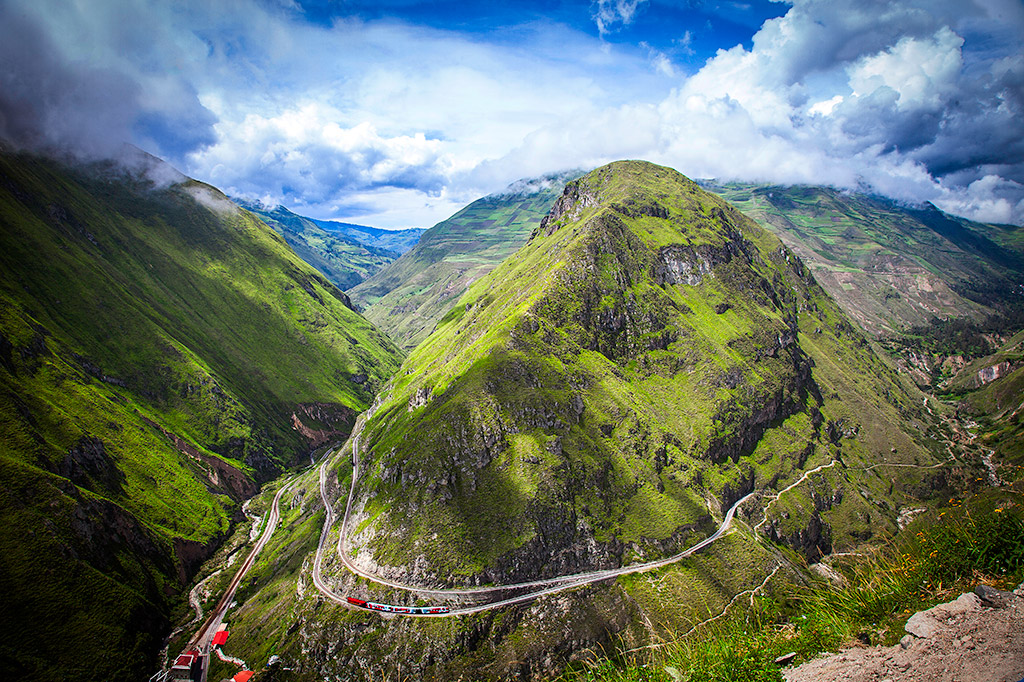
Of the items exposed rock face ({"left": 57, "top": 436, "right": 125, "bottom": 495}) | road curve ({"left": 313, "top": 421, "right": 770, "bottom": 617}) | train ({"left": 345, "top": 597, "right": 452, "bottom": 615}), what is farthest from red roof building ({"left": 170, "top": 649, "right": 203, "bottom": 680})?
exposed rock face ({"left": 57, "top": 436, "right": 125, "bottom": 495})

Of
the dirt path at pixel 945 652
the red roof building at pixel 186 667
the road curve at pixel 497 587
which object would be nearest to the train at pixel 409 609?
the road curve at pixel 497 587

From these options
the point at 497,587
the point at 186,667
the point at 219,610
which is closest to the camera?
the point at 186,667

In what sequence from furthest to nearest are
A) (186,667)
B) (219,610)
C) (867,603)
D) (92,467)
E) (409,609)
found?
(92,467)
(219,610)
(409,609)
(186,667)
(867,603)

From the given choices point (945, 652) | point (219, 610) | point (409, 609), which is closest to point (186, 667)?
point (219, 610)

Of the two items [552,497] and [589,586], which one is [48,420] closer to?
[552,497]

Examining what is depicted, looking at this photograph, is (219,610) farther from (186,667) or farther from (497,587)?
(497,587)

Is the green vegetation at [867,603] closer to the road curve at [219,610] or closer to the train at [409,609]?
the train at [409,609]

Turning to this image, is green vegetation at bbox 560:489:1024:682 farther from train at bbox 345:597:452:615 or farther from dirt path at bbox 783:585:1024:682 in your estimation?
train at bbox 345:597:452:615
